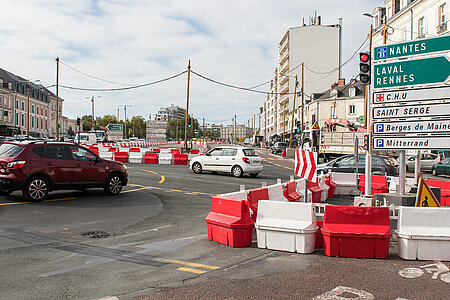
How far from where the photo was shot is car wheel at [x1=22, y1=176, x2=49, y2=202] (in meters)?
10.4

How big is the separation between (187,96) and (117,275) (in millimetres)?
34852

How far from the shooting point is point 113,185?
1252 cm

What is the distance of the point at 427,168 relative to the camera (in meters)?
28.6

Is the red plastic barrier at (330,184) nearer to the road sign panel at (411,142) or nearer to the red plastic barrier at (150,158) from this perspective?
the road sign panel at (411,142)

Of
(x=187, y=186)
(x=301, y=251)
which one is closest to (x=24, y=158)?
(x=187, y=186)

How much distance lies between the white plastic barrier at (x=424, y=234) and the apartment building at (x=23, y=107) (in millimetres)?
63489

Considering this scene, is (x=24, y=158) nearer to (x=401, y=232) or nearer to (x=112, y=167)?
(x=112, y=167)

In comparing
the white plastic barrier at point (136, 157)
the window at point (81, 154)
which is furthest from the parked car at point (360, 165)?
the white plastic barrier at point (136, 157)

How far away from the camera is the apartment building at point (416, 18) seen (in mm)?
32747

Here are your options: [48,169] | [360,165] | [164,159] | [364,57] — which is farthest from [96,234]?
[164,159]

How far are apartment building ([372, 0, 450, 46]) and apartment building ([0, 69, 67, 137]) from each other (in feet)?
176

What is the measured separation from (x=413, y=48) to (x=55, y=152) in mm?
9604

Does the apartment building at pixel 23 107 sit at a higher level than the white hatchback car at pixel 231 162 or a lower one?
higher

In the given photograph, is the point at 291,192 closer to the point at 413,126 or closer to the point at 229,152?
the point at 413,126
